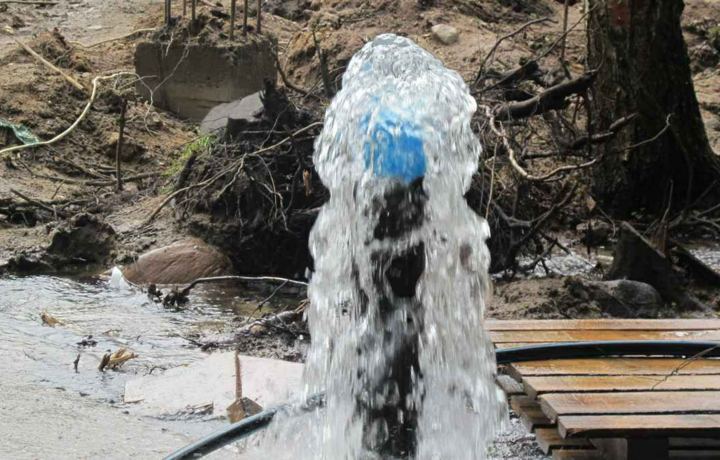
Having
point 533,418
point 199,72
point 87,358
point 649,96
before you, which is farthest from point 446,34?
point 533,418

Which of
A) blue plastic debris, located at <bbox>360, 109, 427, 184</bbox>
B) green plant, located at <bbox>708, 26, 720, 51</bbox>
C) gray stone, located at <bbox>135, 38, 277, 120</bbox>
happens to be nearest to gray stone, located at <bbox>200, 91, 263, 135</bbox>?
gray stone, located at <bbox>135, 38, 277, 120</bbox>

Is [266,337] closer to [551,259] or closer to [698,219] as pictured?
[551,259]

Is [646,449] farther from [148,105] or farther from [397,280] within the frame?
[148,105]

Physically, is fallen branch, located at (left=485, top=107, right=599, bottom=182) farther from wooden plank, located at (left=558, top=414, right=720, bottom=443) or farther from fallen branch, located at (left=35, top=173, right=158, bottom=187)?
fallen branch, located at (left=35, top=173, right=158, bottom=187)

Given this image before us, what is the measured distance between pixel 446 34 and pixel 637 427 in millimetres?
9607

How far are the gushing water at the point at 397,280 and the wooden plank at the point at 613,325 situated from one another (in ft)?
1.46

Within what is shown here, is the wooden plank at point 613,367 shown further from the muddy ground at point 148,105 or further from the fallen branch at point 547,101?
the fallen branch at point 547,101

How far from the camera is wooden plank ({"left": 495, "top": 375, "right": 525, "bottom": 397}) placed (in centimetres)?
305

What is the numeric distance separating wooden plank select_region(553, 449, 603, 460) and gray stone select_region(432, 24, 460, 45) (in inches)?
362

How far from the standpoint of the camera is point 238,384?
3.73m


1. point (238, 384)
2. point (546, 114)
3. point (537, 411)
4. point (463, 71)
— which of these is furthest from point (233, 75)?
point (537, 411)

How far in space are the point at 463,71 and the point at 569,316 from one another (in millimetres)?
5708

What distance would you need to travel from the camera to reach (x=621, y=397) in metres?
2.51

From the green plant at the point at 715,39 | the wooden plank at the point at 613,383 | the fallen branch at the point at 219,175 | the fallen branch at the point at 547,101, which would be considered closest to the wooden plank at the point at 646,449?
the wooden plank at the point at 613,383
